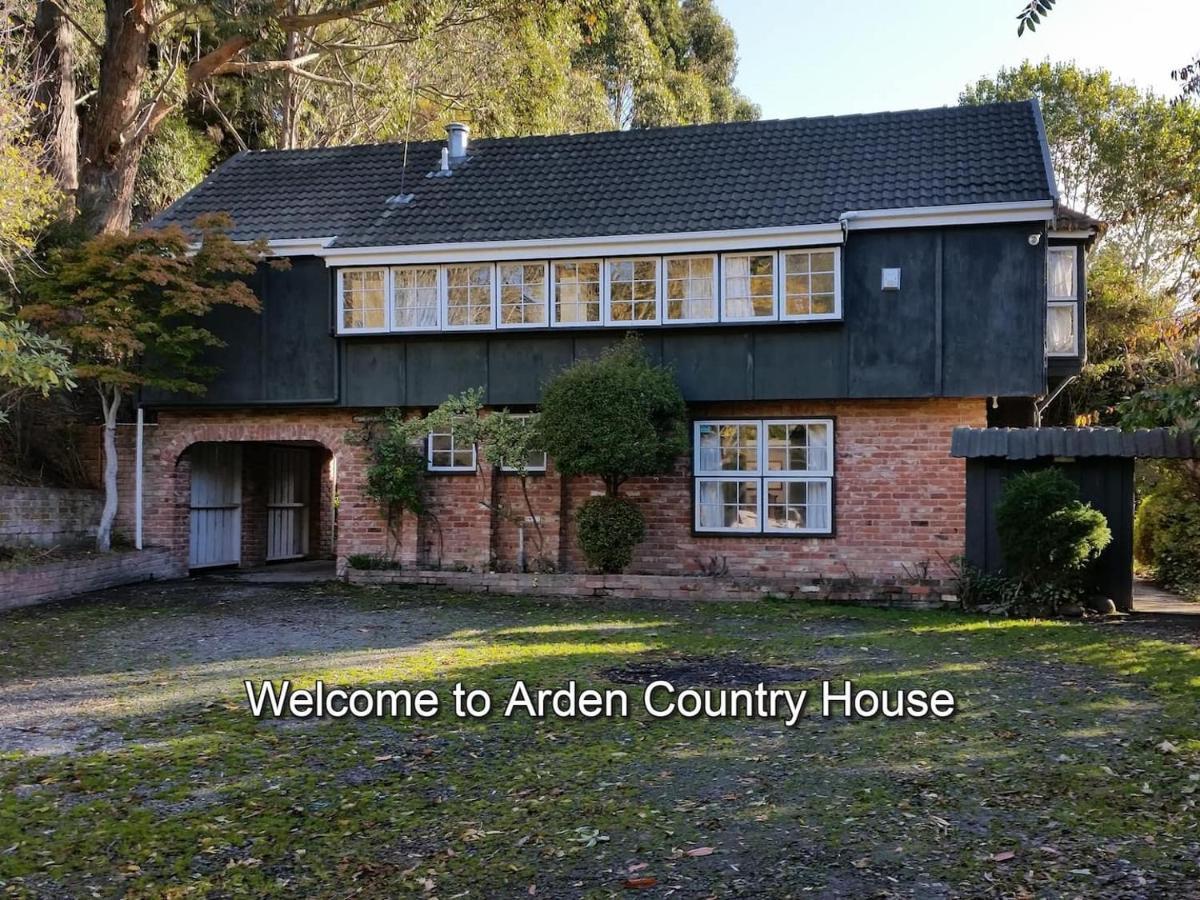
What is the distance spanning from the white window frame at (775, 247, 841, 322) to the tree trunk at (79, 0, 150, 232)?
Answer: 35.5 ft

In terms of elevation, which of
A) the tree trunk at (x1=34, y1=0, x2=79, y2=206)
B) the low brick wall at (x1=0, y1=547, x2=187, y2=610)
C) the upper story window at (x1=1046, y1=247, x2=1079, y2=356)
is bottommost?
the low brick wall at (x1=0, y1=547, x2=187, y2=610)

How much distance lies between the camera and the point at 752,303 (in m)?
15.4

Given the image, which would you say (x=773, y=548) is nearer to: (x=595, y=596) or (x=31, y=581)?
(x=595, y=596)

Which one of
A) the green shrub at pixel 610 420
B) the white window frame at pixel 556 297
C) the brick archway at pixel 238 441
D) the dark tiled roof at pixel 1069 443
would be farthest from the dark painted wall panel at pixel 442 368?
the dark tiled roof at pixel 1069 443

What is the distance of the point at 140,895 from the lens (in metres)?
4.44

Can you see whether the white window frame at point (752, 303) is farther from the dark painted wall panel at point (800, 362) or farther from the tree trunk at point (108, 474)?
the tree trunk at point (108, 474)

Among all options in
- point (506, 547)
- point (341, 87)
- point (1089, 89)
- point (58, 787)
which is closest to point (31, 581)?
point (506, 547)

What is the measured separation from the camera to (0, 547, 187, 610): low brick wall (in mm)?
13508

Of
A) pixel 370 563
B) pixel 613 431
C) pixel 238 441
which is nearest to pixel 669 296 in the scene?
pixel 613 431

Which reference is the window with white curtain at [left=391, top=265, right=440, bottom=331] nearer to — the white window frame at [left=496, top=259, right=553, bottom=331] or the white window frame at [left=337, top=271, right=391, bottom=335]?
the white window frame at [left=337, top=271, right=391, bottom=335]

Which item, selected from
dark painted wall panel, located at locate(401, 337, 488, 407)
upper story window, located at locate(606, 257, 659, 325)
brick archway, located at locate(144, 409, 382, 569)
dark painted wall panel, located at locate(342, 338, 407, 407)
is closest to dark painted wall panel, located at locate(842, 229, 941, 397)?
upper story window, located at locate(606, 257, 659, 325)

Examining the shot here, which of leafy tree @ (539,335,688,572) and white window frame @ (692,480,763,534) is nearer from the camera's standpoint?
leafy tree @ (539,335,688,572)

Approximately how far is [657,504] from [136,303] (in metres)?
7.83

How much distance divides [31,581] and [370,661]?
6.42 meters
